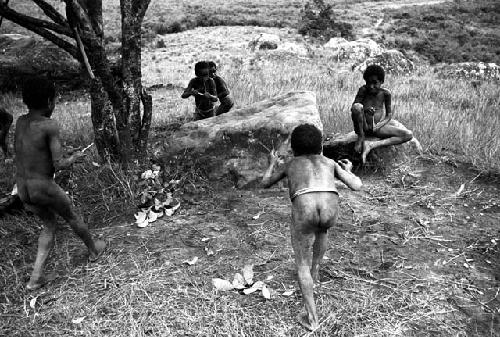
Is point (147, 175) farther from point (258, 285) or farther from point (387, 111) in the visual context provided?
point (387, 111)

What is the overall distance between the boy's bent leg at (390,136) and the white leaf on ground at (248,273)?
2431 millimetres

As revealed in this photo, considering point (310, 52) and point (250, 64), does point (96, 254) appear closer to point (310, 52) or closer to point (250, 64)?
point (250, 64)

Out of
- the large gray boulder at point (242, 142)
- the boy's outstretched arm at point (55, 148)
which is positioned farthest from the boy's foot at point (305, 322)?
the large gray boulder at point (242, 142)

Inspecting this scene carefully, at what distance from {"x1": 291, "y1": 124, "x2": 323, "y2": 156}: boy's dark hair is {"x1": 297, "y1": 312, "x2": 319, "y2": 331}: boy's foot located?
107cm

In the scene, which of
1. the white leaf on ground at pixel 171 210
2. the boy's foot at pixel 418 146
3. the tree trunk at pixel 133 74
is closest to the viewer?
the white leaf on ground at pixel 171 210

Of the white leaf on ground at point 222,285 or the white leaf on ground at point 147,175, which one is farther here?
the white leaf on ground at point 147,175

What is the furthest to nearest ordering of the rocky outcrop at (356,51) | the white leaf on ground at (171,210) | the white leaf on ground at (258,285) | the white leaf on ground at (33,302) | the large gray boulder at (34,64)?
1. the rocky outcrop at (356,51)
2. the large gray boulder at (34,64)
3. the white leaf on ground at (171,210)
4. the white leaf on ground at (258,285)
5. the white leaf on ground at (33,302)

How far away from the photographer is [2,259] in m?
3.66

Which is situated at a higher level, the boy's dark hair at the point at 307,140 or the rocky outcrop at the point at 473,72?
the boy's dark hair at the point at 307,140

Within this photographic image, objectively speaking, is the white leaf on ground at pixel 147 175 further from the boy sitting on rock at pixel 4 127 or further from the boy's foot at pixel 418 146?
the boy's foot at pixel 418 146

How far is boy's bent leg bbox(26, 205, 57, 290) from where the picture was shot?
326 cm

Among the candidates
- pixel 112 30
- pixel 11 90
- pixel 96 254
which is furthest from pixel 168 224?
pixel 112 30

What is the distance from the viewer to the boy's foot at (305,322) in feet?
9.21

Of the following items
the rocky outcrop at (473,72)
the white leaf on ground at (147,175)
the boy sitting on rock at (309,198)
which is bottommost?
the rocky outcrop at (473,72)
